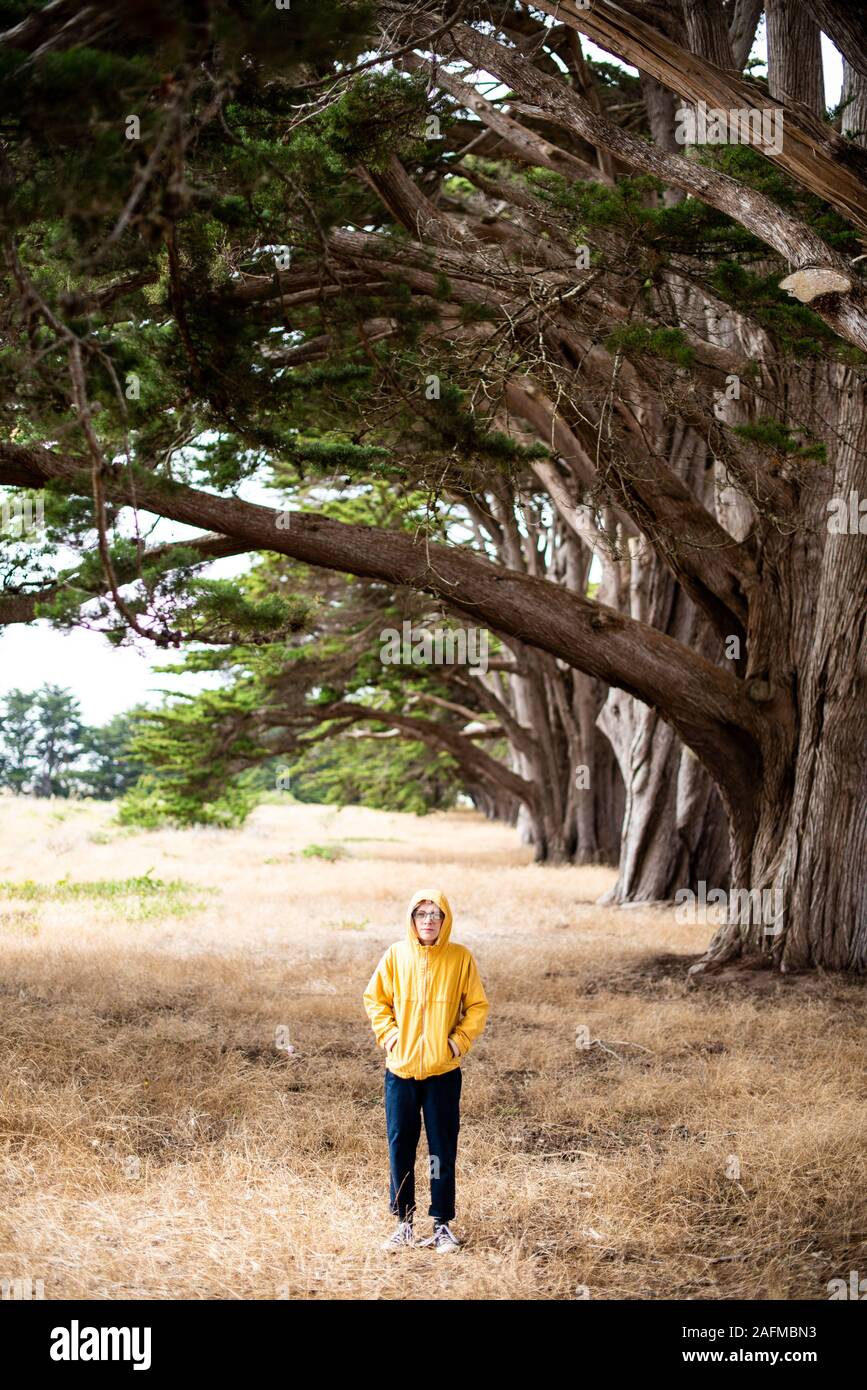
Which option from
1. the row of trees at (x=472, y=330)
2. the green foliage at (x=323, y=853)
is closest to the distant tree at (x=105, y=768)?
the green foliage at (x=323, y=853)

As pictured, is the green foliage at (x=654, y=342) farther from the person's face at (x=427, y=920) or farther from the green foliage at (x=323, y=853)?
the green foliage at (x=323, y=853)

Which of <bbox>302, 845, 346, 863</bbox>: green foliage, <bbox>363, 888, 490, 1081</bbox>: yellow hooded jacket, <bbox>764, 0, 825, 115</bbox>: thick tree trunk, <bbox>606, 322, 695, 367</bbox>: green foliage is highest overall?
<bbox>764, 0, 825, 115</bbox>: thick tree trunk

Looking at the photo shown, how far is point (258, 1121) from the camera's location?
5.84m

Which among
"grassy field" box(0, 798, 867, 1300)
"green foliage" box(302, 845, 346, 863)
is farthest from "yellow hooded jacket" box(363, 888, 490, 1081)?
"green foliage" box(302, 845, 346, 863)

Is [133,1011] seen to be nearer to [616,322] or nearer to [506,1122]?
[506,1122]

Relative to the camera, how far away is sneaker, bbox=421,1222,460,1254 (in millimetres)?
4367

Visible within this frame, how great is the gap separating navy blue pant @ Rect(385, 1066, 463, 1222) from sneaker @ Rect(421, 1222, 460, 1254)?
3cm

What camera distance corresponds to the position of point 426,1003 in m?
4.41

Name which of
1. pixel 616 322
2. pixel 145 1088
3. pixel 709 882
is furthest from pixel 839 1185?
pixel 709 882

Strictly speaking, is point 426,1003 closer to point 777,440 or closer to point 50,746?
point 777,440

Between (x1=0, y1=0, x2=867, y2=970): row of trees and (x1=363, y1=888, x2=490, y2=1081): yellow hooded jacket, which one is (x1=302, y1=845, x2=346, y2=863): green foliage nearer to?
(x1=0, y1=0, x2=867, y2=970): row of trees

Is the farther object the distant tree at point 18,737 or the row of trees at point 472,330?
the distant tree at point 18,737

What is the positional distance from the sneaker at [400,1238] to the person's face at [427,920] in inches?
42.0

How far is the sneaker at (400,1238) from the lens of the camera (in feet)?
14.4
